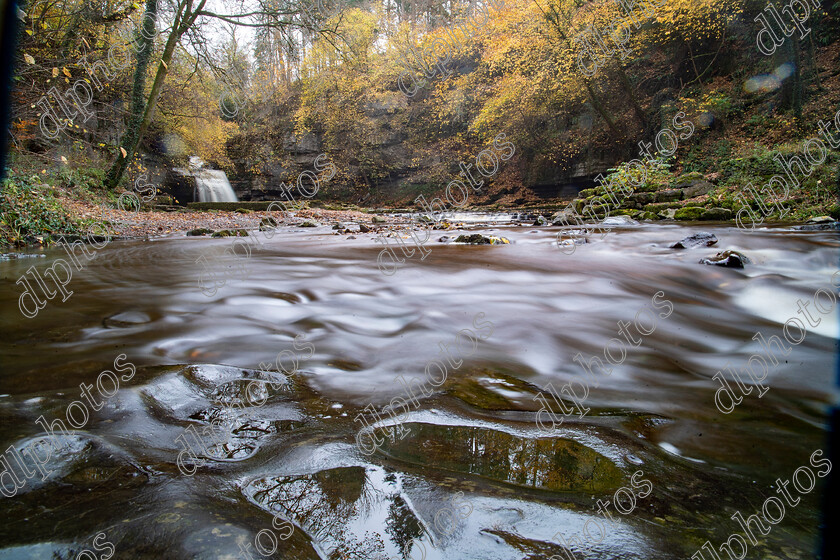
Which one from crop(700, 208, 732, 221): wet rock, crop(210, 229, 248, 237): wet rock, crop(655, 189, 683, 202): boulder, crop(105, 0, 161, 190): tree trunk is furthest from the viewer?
crop(655, 189, 683, 202): boulder

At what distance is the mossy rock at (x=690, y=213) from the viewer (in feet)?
36.9

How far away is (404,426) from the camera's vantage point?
175 centimetres

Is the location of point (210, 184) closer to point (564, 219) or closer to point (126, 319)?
point (564, 219)

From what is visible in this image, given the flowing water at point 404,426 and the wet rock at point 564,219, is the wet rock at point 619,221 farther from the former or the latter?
the flowing water at point 404,426

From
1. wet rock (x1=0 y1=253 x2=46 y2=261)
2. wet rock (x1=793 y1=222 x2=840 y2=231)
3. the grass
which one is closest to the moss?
the grass

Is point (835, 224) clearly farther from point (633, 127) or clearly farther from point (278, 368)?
point (633, 127)

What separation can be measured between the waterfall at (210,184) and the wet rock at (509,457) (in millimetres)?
27627

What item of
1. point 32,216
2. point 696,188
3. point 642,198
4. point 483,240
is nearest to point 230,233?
point 32,216

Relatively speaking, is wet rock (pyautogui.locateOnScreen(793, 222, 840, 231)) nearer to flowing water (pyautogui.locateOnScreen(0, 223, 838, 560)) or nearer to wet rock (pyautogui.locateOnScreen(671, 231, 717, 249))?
wet rock (pyautogui.locateOnScreen(671, 231, 717, 249))

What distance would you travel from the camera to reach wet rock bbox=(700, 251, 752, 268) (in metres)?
5.67

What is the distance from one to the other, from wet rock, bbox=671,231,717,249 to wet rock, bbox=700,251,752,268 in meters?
1.32

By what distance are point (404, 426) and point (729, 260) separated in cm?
617

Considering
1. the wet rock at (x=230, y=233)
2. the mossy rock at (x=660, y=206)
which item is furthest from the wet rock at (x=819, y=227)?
the wet rock at (x=230, y=233)

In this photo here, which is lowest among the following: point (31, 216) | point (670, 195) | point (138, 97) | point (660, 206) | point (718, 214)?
point (31, 216)
